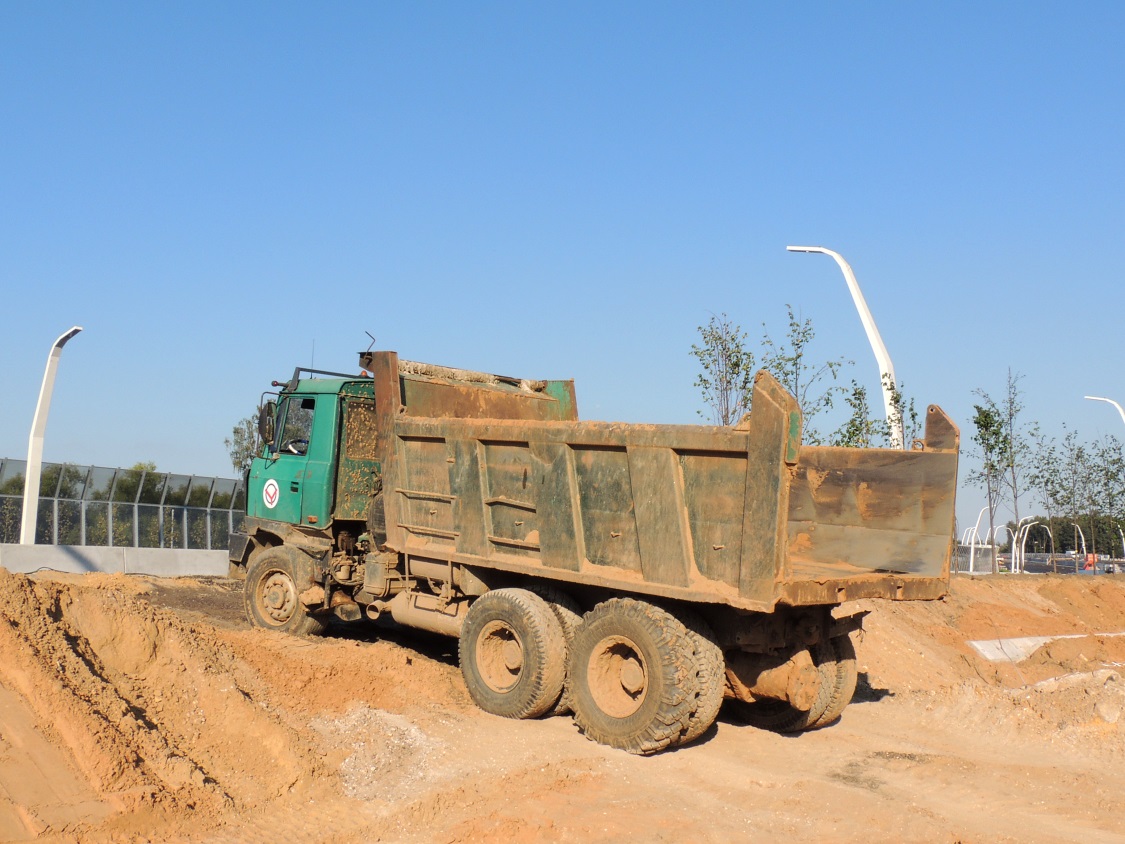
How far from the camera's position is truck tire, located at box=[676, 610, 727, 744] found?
286 inches

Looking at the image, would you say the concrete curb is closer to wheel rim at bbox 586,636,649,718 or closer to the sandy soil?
Answer: the sandy soil

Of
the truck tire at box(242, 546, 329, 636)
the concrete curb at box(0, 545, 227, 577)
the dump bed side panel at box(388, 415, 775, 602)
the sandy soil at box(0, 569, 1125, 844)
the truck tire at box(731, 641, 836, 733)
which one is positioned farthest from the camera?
the concrete curb at box(0, 545, 227, 577)

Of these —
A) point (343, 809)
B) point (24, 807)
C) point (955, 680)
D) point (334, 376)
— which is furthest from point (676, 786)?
point (955, 680)

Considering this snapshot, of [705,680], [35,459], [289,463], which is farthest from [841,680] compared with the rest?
[35,459]

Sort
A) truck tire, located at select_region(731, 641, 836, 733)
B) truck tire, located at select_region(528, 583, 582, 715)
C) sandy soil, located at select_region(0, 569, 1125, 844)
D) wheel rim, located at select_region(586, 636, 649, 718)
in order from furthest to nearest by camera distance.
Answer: truck tire, located at select_region(731, 641, 836, 733) < truck tire, located at select_region(528, 583, 582, 715) < wheel rim, located at select_region(586, 636, 649, 718) < sandy soil, located at select_region(0, 569, 1125, 844)

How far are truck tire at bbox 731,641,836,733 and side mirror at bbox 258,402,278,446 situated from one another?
5.79 meters

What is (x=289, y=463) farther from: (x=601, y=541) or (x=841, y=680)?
(x=841, y=680)

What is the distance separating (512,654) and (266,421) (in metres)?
4.10

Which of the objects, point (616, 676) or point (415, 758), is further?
point (616, 676)

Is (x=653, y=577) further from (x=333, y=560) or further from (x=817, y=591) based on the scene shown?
(x=333, y=560)

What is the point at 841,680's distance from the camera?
8.45 metres

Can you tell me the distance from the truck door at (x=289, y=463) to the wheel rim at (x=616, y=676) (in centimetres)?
430

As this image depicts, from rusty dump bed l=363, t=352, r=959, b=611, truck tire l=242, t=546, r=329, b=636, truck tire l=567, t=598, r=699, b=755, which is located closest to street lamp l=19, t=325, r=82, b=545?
truck tire l=242, t=546, r=329, b=636

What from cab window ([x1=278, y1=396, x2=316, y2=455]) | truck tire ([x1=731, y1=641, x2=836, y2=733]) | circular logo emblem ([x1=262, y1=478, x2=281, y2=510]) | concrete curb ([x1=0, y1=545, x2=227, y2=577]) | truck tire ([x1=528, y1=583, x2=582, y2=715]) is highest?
cab window ([x1=278, y1=396, x2=316, y2=455])
